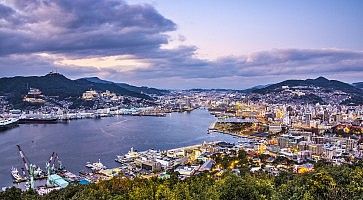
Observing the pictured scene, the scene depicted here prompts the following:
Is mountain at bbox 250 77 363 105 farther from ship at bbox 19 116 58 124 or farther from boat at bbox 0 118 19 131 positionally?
boat at bbox 0 118 19 131

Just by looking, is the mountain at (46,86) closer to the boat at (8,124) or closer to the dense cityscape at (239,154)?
the dense cityscape at (239,154)

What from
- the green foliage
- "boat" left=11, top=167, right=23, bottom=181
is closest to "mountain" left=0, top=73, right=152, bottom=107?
"boat" left=11, top=167, right=23, bottom=181

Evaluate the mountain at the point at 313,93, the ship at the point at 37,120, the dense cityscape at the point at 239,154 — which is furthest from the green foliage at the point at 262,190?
the mountain at the point at 313,93

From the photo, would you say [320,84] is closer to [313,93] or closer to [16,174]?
[313,93]

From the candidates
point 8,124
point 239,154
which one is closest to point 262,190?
point 239,154

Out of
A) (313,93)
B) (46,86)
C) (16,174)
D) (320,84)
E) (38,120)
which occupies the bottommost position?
(16,174)

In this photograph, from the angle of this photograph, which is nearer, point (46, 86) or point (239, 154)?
point (239, 154)

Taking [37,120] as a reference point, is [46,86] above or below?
above

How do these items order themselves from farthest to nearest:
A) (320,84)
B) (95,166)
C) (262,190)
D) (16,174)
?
(320,84) → (95,166) → (16,174) → (262,190)
